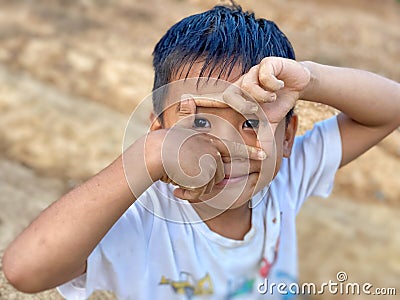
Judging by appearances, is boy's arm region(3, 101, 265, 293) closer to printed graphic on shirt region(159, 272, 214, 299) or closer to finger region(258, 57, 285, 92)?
finger region(258, 57, 285, 92)

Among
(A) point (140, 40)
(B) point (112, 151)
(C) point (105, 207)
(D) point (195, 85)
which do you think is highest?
(D) point (195, 85)

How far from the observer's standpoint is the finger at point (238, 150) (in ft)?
3.35

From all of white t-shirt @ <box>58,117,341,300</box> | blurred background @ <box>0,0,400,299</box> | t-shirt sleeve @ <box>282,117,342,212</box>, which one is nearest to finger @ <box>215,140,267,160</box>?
white t-shirt @ <box>58,117,341,300</box>

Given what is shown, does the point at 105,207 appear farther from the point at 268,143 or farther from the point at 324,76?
the point at 324,76

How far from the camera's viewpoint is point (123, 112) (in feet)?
10.8

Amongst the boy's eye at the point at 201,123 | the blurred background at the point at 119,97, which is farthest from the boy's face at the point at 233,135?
the blurred background at the point at 119,97

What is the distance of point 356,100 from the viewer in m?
1.20

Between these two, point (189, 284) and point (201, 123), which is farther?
point (189, 284)

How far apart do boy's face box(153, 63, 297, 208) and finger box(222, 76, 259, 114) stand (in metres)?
0.05

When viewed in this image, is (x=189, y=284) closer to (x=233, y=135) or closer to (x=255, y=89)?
(x=233, y=135)

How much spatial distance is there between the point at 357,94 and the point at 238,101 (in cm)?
35

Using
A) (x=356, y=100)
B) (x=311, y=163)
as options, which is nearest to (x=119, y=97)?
(x=311, y=163)

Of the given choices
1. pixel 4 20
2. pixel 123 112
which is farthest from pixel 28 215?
pixel 4 20

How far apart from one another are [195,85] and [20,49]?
289cm
